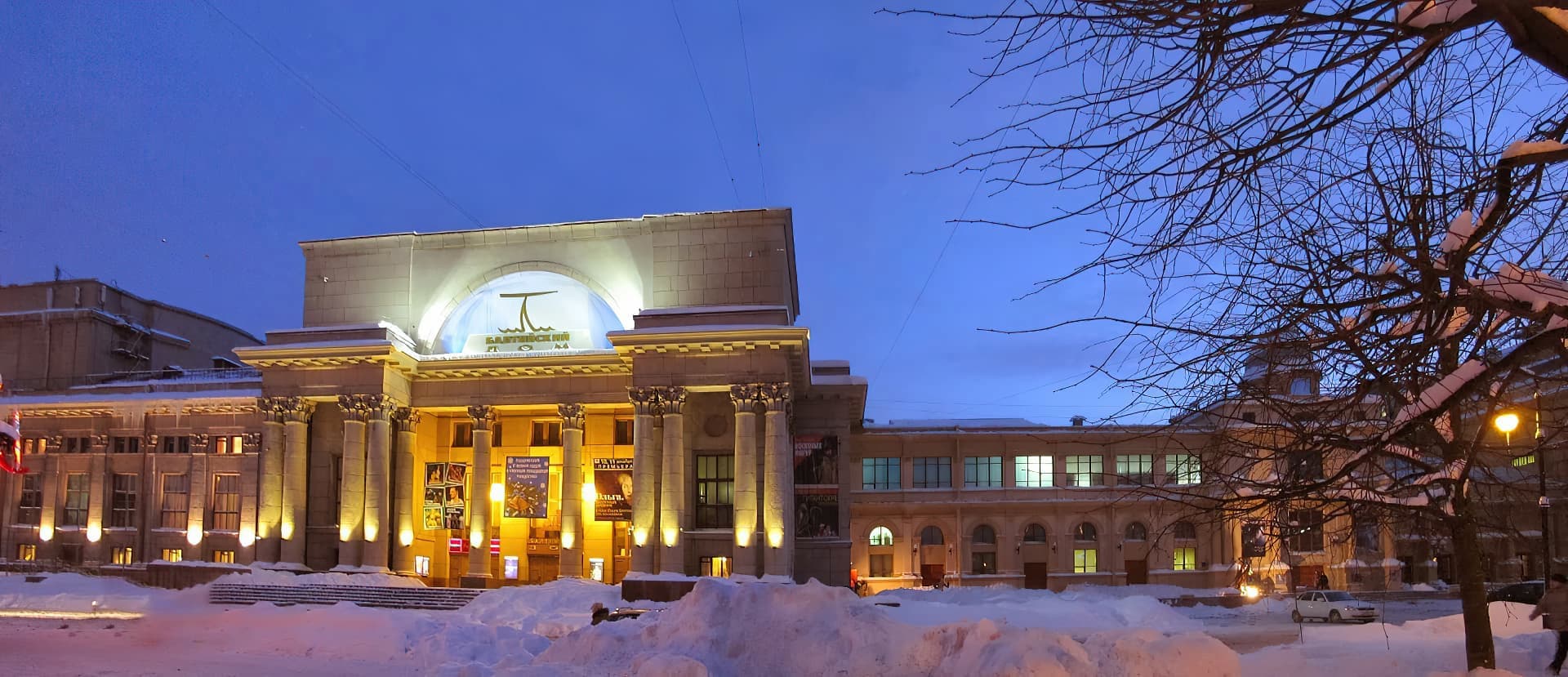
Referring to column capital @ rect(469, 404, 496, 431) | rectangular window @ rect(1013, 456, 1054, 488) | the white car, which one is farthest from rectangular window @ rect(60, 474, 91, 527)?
the white car

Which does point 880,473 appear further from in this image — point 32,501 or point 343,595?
point 32,501

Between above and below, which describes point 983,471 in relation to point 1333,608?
above

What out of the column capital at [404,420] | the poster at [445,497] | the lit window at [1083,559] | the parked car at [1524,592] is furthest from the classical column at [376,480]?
the parked car at [1524,592]

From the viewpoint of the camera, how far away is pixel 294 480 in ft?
143

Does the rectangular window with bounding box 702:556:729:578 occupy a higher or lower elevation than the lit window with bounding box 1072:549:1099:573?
higher

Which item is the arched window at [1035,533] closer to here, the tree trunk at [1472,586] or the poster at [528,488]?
the poster at [528,488]

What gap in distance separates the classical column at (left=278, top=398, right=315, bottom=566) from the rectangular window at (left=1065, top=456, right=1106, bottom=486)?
1551 inches

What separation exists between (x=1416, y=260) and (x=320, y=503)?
46.0 meters

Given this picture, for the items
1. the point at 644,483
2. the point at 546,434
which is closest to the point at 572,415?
the point at 546,434

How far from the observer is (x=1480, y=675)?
10781 millimetres

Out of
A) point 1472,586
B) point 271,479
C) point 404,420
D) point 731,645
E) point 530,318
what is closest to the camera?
point 1472,586

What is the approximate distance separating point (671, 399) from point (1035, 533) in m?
28.5

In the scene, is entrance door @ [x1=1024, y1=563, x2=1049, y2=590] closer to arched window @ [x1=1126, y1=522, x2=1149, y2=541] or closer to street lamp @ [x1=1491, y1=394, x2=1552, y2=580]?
arched window @ [x1=1126, y1=522, x2=1149, y2=541]

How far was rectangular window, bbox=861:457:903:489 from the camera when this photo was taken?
62.8 m
